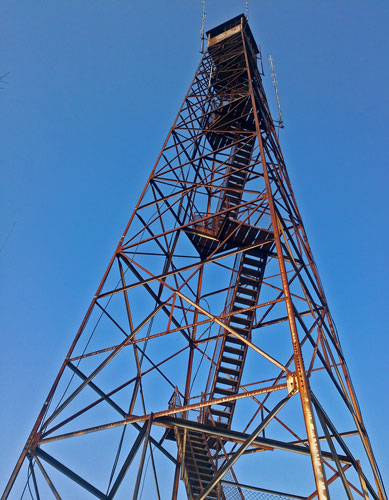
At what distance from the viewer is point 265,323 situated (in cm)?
1240

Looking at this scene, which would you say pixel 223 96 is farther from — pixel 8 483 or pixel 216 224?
pixel 8 483

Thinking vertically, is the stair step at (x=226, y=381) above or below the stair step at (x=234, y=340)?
below

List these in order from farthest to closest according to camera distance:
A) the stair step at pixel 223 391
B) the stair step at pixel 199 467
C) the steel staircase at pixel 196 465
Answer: the stair step at pixel 223 391 < the stair step at pixel 199 467 < the steel staircase at pixel 196 465

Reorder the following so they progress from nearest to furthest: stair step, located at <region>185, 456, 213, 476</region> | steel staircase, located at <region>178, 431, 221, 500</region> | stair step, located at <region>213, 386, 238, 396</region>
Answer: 1. steel staircase, located at <region>178, 431, 221, 500</region>
2. stair step, located at <region>185, 456, 213, 476</region>
3. stair step, located at <region>213, 386, 238, 396</region>

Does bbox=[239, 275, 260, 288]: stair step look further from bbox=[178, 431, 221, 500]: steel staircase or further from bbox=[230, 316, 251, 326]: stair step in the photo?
bbox=[178, 431, 221, 500]: steel staircase

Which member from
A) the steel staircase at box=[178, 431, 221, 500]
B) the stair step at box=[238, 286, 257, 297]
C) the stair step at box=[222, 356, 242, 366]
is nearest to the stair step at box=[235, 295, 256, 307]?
the stair step at box=[238, 286, 257, 297]

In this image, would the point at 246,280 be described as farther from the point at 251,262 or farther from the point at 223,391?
the point at 223,391

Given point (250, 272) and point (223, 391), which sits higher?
point (250, 272)

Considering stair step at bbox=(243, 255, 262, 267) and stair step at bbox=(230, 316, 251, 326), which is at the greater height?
stair step at bbox=(243, 255, 262, 267)

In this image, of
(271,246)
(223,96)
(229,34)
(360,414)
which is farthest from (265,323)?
(229,34)

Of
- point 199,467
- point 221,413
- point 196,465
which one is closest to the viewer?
point 196,465

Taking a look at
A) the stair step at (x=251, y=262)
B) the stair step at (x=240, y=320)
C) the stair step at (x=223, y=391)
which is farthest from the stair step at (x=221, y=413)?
the stair step at (x=251, y=262)

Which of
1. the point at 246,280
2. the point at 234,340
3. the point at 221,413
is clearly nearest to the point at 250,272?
the point at 246,280

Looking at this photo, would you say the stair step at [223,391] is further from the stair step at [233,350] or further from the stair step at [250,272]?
the stair step at [250,272]
